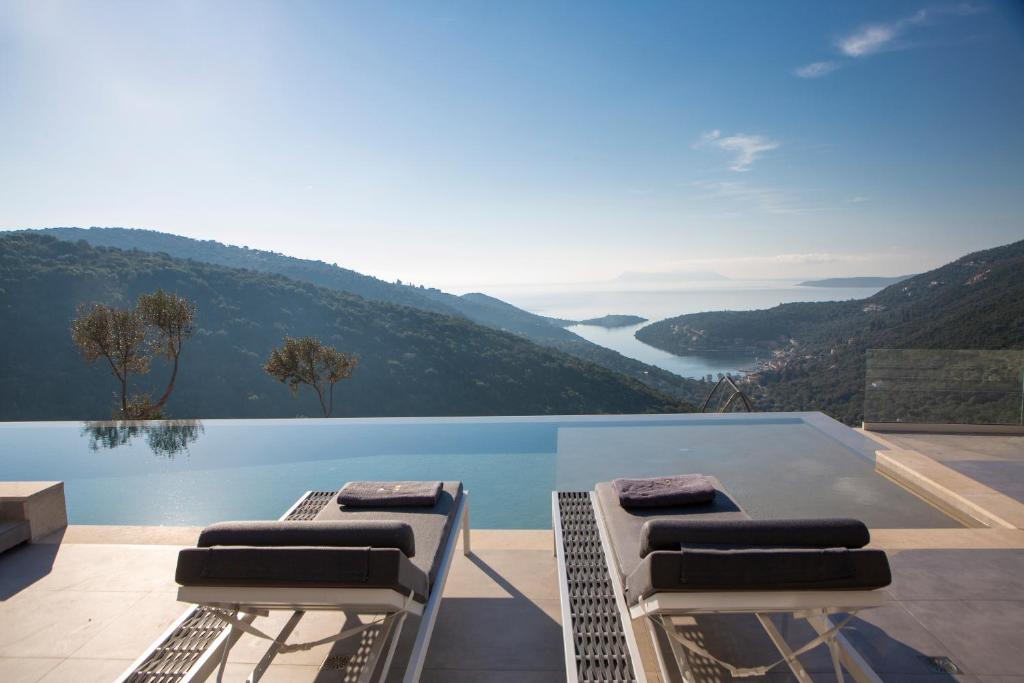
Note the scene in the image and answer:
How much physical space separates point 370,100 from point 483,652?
7.46 m

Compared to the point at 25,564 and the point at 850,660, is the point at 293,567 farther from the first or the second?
the point at 25,564

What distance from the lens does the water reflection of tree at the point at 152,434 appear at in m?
5.41

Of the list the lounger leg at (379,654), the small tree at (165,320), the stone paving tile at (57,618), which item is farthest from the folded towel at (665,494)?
the small tree at (165,320)

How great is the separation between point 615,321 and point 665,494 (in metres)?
21.6

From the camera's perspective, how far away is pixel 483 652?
7.19ft

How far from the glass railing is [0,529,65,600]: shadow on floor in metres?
6.97

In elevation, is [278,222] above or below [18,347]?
above

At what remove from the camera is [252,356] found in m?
15.7

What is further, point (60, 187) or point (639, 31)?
point (60, 187)

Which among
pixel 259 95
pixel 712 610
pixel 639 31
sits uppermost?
pixel 639 31

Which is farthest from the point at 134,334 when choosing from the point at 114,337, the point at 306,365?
the point at 306,365

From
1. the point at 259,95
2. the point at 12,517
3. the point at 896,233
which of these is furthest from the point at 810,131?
the point at 12,517

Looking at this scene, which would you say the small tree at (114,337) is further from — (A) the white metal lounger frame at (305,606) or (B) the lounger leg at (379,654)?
(B) the lounger leg at (379,654)

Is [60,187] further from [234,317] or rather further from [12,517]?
[12,517]
